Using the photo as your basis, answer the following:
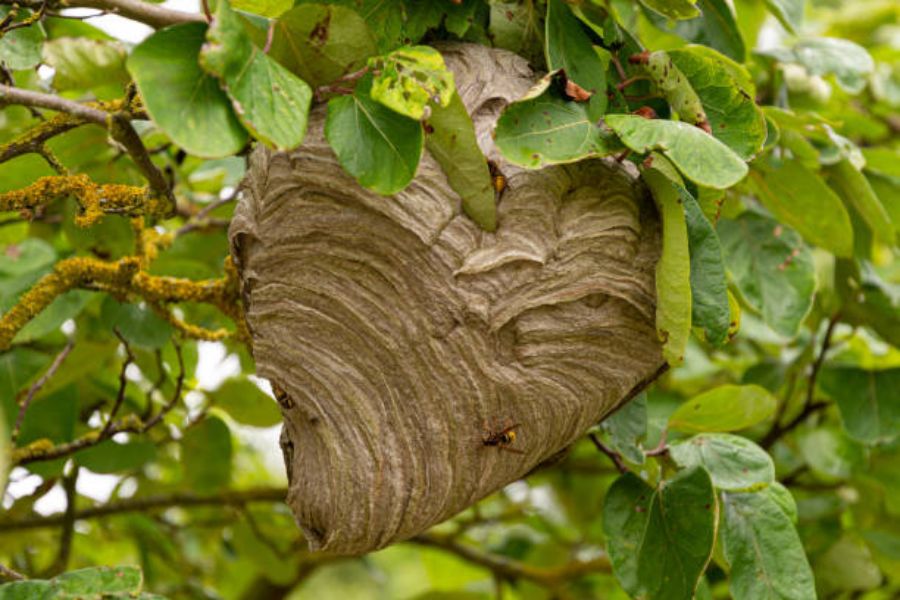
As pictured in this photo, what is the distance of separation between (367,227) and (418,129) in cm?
18

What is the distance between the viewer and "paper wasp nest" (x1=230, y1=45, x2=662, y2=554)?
1.33 meters

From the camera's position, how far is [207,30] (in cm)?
109

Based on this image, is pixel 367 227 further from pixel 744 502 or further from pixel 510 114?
pixel 744 502

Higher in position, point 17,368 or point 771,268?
point 771,268

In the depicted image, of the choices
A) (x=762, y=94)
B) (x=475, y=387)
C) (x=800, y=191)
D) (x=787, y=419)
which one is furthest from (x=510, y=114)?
(x=787, y=419)

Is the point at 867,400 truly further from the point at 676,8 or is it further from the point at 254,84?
the point at 254,84

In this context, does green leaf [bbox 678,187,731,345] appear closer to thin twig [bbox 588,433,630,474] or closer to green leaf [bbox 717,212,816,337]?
thin twig [bbox 588,433,630,474]

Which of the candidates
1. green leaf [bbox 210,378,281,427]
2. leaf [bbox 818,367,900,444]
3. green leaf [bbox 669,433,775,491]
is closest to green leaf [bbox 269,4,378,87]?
green leaf [bbox 669,433,775,491]

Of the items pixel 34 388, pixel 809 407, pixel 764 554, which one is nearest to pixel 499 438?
pixel 764 554

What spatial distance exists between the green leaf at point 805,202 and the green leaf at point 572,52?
0.57 metres

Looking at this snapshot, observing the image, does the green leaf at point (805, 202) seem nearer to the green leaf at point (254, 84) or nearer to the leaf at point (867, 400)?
the leaf at point (867, 400)

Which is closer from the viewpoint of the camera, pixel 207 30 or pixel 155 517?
pixel 207 30

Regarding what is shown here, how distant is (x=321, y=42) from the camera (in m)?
1.24

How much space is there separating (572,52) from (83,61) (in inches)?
24.5
